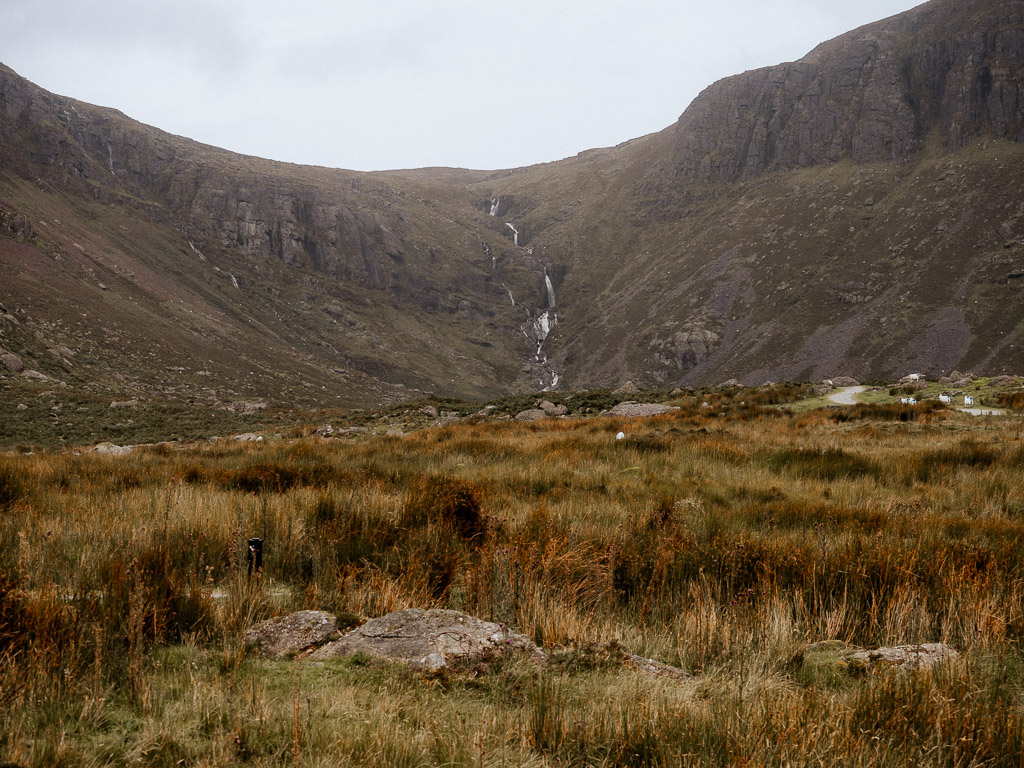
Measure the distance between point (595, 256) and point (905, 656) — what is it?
145 metres

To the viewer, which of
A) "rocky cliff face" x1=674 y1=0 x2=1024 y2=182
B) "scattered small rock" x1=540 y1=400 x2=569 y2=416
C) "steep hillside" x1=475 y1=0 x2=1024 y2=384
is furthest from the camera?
"rocky cliff face" x1=674 y1=0 x2=1024 y2=182

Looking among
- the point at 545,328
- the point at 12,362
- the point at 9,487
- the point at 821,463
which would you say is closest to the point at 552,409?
the point at 821,463

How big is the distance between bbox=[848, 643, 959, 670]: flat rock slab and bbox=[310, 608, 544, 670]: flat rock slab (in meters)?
1.76

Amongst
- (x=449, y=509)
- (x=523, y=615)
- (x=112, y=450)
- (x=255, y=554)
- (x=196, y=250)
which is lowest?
(x=112, y=450)

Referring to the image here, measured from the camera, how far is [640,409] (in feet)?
76.4

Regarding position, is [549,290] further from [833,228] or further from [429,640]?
[429,640]

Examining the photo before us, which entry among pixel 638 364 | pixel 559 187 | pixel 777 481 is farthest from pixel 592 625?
pixel 559 187

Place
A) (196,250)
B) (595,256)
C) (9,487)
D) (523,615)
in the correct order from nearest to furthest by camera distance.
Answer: (523,615), (9,487), (196,250), (595,256)

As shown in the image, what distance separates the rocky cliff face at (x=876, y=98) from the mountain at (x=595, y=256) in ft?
1.53

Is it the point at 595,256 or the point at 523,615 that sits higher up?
the point at 595,256

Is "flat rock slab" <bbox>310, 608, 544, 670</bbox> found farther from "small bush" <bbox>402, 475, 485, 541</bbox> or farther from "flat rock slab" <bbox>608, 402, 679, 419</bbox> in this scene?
"flat rock slab" <bbox>608, 402, 679, 419</bbox>

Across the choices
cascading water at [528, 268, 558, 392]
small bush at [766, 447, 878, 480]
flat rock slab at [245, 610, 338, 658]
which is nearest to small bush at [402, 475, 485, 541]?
flat rock slab at [245, 610, 338, 658]

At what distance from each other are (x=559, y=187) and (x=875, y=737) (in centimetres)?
19471

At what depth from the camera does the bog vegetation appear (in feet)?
6.61
